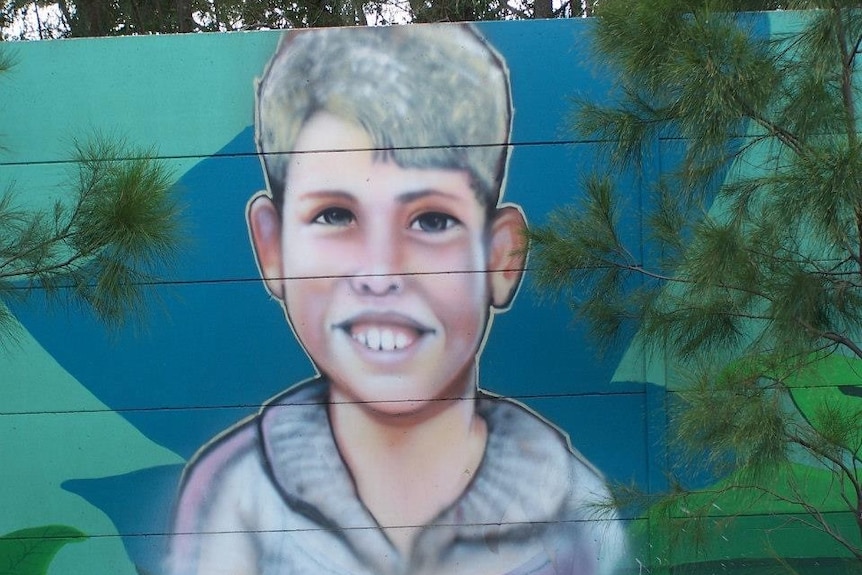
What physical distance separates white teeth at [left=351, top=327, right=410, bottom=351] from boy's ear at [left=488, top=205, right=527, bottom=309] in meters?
0.28

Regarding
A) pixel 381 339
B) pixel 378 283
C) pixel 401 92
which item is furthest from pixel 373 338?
pixel 401 92

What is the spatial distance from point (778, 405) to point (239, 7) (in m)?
6.37

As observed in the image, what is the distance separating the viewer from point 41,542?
10.5 feet

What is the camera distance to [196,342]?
3191 mm

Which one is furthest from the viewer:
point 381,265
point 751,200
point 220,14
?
point 220,14

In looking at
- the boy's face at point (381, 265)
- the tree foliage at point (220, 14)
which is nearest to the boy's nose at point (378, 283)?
the boy's face at point (381, 265)

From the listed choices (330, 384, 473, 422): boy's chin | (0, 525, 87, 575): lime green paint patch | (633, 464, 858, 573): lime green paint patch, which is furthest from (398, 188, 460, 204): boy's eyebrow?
(0, 525, 87, 575): lime green paint patch

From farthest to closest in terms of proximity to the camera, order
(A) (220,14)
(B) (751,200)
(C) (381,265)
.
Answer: (A) (220,14) < (C) (381,265) < (B) (751,200)

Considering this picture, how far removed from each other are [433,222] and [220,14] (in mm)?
5380

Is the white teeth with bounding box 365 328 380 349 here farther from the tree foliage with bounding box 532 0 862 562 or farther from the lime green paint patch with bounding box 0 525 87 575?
the lime green paint patch with bounding box 0 525 87 575

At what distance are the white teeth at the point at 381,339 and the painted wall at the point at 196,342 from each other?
172 millimetres

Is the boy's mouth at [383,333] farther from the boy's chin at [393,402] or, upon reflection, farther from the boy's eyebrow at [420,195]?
the boy's eyebrow at [420,195]

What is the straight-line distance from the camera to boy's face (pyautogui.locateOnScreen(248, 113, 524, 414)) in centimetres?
316

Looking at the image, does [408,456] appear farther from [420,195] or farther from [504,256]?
[420,195]
